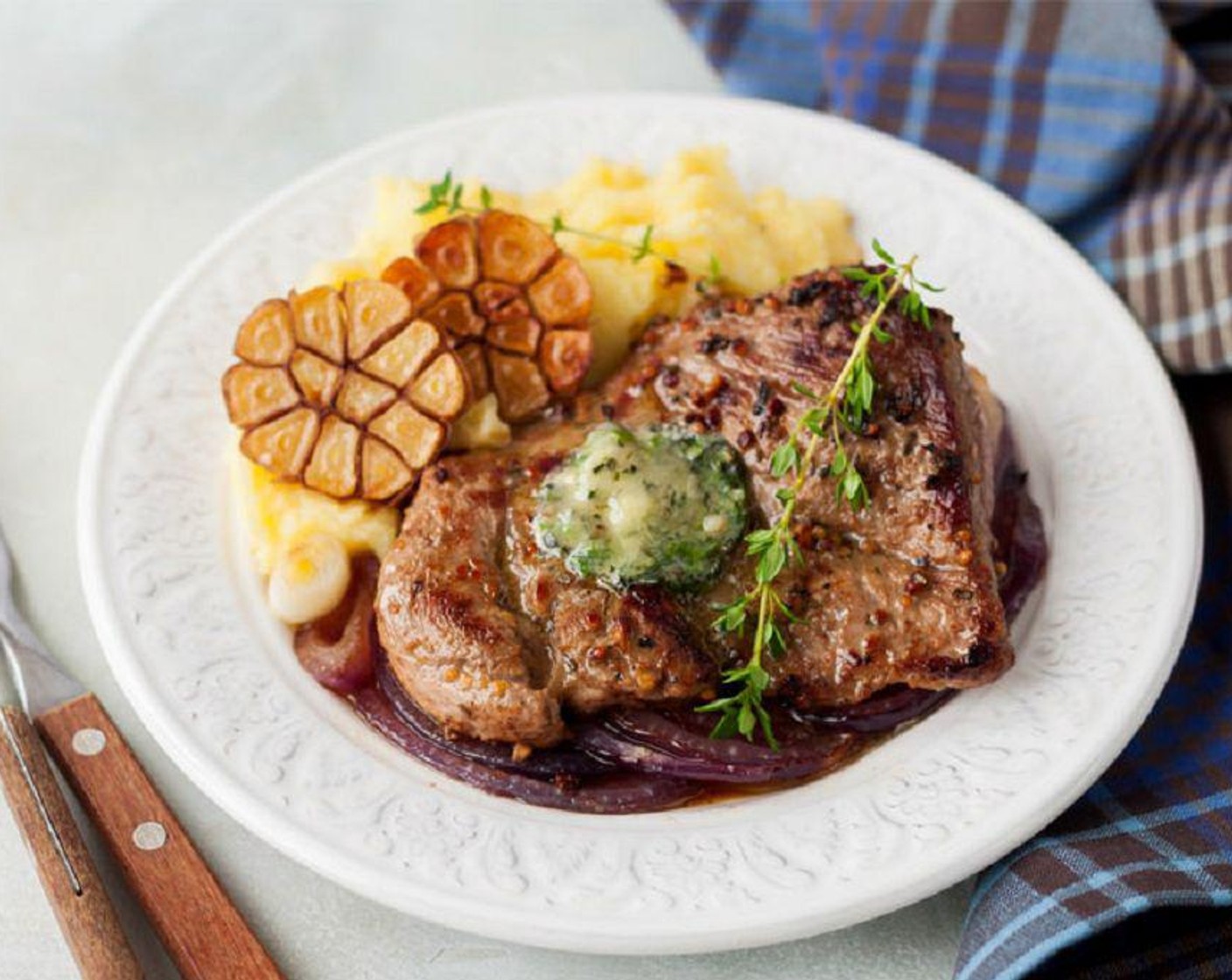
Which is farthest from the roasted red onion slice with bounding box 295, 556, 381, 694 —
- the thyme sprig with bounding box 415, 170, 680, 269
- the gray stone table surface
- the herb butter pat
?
the thyme sprig with bounding box 415, 170, 680, 269

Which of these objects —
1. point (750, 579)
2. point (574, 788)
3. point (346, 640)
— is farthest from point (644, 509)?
point (346, 640)

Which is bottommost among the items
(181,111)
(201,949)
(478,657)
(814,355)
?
(201,949)

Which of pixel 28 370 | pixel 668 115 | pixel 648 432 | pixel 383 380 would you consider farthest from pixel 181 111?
pixel 648 432

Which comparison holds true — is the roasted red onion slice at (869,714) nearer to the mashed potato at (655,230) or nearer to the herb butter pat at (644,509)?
the herb butter pat at (644,509)

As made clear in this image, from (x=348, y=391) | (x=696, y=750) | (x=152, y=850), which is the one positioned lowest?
(x=696, y=750)

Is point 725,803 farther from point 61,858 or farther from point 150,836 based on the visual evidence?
point 61,858

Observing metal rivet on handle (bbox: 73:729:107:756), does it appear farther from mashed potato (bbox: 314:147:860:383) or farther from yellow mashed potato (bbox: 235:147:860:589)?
mashed potato (bbox: 314:147:860:383)

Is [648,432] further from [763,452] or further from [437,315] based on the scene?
[437,315]

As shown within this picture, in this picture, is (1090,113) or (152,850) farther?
(1090,113)
